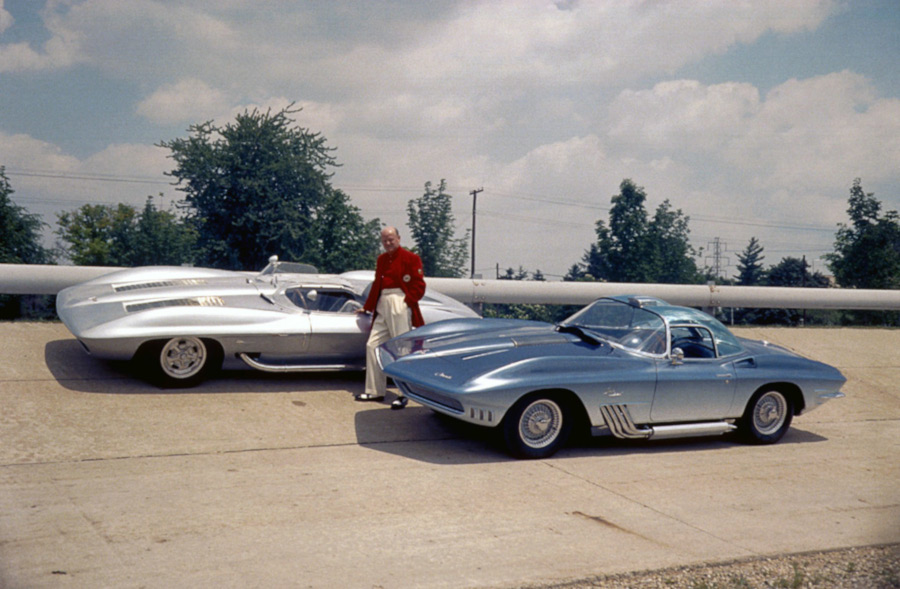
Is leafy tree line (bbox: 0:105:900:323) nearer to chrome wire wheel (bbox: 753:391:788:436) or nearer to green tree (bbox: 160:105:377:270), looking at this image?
green tree (bbox: 160:105:377:270)

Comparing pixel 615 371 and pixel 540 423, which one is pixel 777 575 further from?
pixel 615 371

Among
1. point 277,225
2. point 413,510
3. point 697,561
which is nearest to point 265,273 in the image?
point 413,510

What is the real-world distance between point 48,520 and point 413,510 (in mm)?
2003

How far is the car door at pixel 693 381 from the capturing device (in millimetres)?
6648

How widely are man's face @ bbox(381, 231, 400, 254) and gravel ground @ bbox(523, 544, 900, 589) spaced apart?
15.4ft

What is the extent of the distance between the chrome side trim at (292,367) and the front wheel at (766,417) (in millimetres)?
Result: 3837

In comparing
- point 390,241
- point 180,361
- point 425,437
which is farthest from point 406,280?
point 180,361

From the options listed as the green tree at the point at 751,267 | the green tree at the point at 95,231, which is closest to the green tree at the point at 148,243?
the green tree at the point at 95,231

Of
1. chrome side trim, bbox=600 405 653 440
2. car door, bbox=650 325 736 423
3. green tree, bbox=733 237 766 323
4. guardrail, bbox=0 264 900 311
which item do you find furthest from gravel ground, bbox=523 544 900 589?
green tree, bbox=733 237 766 323

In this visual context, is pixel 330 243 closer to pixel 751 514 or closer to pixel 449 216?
pixel 449 216

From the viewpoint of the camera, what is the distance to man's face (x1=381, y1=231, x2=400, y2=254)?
25.8ft

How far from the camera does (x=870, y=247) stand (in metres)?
26.9

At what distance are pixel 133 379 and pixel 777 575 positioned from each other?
5948 millimetres

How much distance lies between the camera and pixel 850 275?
91.7 feet
